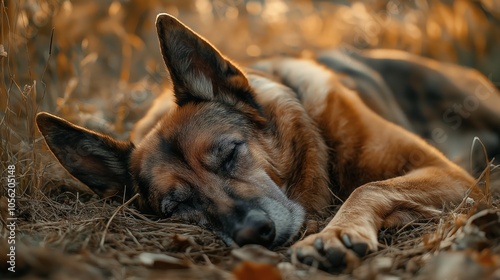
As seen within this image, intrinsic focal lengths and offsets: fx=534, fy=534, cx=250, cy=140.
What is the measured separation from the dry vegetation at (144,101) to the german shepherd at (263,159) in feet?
0.45

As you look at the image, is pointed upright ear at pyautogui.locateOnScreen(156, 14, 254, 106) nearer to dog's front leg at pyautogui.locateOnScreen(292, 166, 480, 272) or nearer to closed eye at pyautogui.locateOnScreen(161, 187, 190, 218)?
closed eye at pyautogui.locateOnScreen(161, 187, 190, 218)

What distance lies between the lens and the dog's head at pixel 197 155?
2.91m

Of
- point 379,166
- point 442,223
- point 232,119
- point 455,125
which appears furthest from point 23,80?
point 455,125

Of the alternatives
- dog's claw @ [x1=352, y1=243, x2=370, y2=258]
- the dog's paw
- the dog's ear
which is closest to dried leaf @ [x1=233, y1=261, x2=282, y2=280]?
the dog's paw

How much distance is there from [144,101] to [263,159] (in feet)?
9.22

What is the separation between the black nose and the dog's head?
11 mm

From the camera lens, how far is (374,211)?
282 centimetres

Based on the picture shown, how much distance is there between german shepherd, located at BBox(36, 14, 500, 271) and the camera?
2.81 meters

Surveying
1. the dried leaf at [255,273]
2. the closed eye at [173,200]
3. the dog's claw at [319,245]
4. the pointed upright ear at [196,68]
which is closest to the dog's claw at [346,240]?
the dog's claw at [319,245]

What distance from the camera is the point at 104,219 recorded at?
2885 mm

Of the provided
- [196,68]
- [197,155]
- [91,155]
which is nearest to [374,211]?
[197,155]

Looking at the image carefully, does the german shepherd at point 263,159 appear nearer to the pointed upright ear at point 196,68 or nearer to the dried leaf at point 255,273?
the pointed upright ear at point 196,68

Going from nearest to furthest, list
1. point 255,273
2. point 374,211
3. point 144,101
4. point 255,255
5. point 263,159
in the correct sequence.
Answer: point 255,273
point 255,255
point 374,211
point 263,159
point 144,101

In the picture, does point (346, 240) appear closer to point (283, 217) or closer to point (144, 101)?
point (283, 217)
